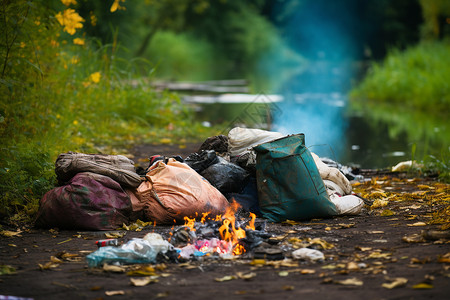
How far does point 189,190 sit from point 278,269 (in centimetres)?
141

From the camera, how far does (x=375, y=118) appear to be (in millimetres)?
14094

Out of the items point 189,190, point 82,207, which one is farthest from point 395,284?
point 82,207

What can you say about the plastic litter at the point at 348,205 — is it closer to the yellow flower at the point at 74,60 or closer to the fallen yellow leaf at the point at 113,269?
the fallen yellow leaf at the point at 113,269

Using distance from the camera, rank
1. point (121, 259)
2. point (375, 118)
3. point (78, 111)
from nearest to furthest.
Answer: point (121, 259) → point (78, 111) → point (375, 118)

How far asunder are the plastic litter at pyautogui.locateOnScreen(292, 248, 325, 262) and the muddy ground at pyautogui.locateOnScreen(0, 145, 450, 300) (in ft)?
0.17

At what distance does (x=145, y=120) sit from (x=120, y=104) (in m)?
0.58

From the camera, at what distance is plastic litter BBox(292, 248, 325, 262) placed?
3.69 meters

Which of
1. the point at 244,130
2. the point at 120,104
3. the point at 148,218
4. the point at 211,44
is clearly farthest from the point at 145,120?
the point at 211,44

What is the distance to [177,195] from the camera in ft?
15.6

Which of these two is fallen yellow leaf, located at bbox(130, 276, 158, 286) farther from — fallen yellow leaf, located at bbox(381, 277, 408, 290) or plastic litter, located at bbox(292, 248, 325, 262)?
fallen yellow leaf, located at bbox(381, 277, 408, 290)

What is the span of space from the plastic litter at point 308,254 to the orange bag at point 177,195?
1.12 metres

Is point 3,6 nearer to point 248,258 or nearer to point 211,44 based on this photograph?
point 248,258

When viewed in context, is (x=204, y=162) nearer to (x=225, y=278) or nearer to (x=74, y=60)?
(x=225, y=278)

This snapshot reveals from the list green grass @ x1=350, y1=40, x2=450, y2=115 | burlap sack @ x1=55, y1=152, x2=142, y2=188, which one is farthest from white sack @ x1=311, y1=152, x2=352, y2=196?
green grass @ x1=350, y1=40, x2=450, y2=115
